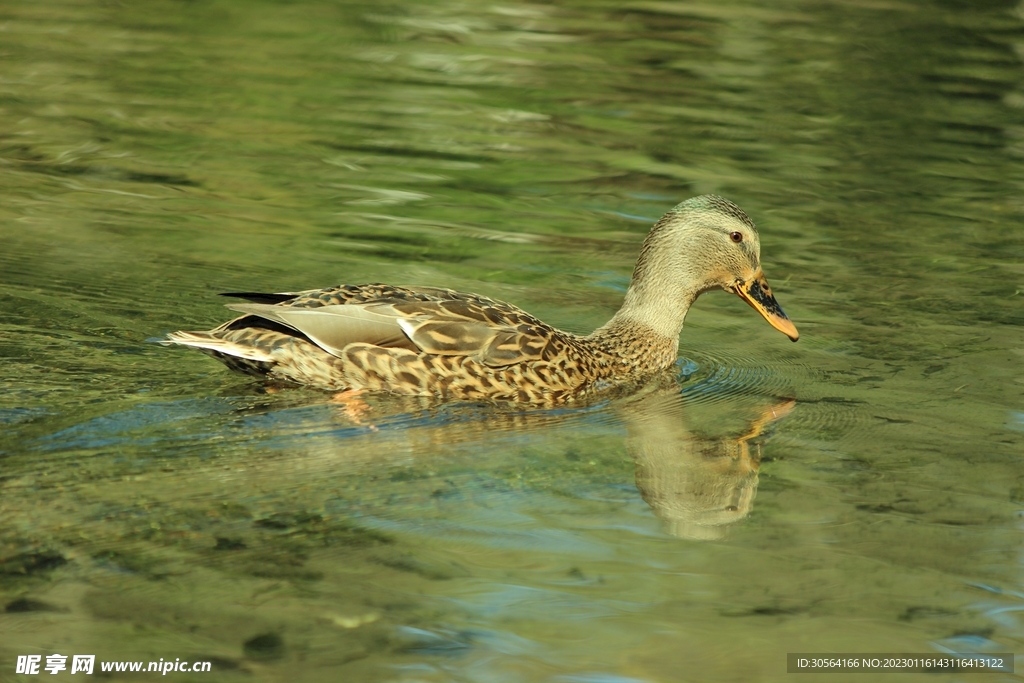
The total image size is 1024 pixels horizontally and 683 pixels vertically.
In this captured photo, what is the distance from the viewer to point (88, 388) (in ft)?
23.4

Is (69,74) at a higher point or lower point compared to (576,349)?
higher

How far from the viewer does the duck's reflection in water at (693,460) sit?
6.12m

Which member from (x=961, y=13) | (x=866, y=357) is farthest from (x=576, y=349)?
(x=961, y=13)

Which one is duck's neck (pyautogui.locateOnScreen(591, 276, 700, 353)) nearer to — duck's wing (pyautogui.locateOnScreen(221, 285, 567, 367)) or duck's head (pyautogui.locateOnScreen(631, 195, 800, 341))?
duck's head (pyautogui.locateOnScreen(631, 195, 800, 341))

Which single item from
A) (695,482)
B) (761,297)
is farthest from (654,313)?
(695,482)

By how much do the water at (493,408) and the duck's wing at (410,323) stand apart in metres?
0.36

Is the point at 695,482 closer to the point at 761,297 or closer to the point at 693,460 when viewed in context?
the point at 693,460

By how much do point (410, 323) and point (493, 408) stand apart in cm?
66

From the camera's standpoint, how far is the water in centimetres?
505

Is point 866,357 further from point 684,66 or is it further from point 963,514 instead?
point 684,66

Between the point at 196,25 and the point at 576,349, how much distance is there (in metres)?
12.1

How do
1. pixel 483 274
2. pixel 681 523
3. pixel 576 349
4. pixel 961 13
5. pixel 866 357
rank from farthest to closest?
pixel 961 13 < pixel 483 274 < pixel 866 357 < pixel 576 349 < pixel 681 523

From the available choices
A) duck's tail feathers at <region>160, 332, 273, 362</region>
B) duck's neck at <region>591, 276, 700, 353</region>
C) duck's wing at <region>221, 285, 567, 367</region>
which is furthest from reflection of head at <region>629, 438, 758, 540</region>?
duck's tail feathers at <region>160, 332, 273, 362</region>

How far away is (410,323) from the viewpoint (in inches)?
294
